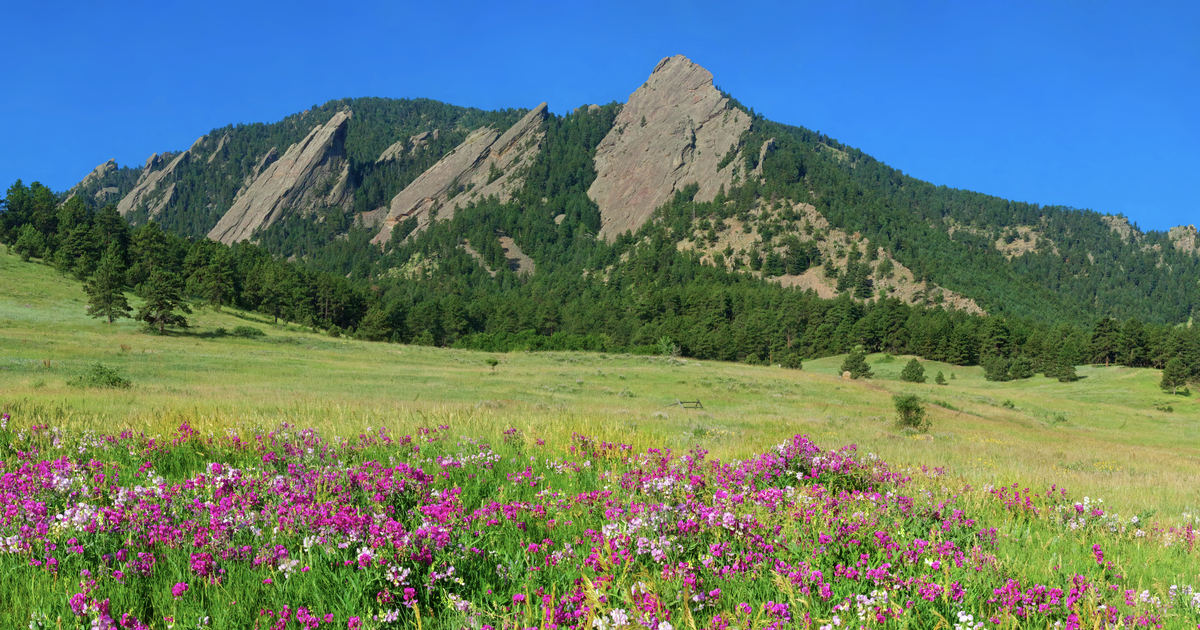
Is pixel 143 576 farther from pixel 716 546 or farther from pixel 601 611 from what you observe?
pixel 716 546

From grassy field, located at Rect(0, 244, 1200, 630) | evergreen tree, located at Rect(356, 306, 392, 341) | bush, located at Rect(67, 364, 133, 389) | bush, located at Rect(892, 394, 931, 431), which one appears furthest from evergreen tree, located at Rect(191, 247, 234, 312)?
grassy field, located at Rect(0, 244, 1200, 630)

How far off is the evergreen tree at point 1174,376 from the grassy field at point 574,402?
54.4 inches

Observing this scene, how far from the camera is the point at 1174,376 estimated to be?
65.9 meters

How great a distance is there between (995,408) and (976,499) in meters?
41.8

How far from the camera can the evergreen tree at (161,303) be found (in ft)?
196

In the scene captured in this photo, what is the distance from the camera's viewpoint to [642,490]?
544 cm

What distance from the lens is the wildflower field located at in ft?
11.1

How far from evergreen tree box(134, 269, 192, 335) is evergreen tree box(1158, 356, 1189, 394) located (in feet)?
326

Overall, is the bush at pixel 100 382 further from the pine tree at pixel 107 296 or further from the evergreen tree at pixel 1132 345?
the evergreen tree at pixel 1132 345

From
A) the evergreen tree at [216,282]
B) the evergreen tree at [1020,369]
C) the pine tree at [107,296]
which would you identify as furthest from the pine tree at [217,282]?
the evergreen tree at [1020,369]

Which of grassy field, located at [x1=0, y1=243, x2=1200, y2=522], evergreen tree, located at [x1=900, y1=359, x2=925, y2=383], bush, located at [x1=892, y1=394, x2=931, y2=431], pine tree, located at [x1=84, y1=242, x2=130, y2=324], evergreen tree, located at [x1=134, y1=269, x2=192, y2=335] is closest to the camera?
grassy field, located at [x1=0, y1=243, x2=1200, y2=522]

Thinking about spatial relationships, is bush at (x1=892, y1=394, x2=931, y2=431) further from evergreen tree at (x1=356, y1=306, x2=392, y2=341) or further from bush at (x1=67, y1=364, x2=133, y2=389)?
evergreen tree at (x1=356, y1=306, x2=392, y2=341)

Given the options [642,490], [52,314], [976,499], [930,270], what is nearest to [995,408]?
[976,499]

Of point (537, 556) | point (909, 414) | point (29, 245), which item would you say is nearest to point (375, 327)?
point (29, 245)
